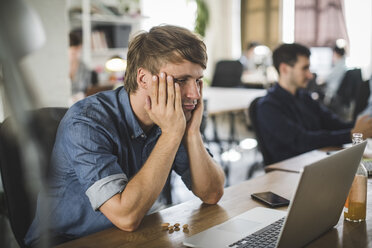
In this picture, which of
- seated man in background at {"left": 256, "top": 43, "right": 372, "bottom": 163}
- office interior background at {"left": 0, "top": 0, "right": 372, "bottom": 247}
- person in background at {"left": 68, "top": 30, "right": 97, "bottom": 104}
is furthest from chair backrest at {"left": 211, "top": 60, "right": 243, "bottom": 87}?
seated man in background at {"left": 256, "top": 43, "right": 372, "bottom": 163}

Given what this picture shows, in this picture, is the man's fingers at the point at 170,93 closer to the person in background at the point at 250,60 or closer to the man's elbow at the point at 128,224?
the man's elbow at the point at 128,224

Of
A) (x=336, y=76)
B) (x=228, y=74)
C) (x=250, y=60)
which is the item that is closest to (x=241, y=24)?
(x=250, y=60)

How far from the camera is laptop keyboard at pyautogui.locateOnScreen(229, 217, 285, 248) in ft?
3.17

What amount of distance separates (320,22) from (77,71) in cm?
479

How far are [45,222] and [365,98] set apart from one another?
3182 mm

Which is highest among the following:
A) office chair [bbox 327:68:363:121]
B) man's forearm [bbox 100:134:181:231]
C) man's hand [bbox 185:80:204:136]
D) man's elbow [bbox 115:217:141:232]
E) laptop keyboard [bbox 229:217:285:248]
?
man's hand [bbox 185:80:204:136]

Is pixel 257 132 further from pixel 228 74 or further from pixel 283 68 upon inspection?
pixel 228 74

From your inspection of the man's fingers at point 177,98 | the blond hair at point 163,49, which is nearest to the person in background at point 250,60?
the blond hair at point 163,49

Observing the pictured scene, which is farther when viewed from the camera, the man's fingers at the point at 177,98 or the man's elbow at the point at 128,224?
the man's fingers at the point at 177,98

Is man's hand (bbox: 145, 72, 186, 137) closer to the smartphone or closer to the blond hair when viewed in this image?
the blond hair

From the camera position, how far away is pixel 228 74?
5902 millimetres

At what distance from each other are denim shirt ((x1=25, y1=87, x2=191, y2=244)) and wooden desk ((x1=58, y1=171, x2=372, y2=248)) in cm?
11

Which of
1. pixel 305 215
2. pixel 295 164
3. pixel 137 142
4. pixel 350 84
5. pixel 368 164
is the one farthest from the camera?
pixel 350 84

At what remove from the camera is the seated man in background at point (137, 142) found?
111cm
